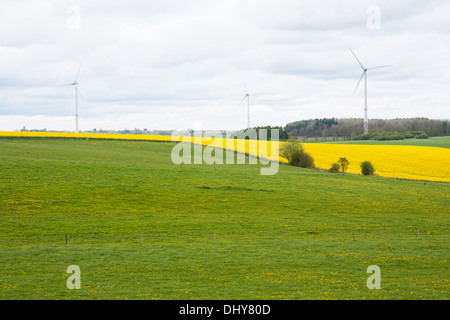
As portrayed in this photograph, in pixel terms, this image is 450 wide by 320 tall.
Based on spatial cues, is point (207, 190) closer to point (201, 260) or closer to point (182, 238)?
point (182, 238)

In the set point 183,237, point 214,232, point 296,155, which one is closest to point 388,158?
point 296,155

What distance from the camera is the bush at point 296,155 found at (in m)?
80.5

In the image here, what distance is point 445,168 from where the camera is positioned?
76.2 metres

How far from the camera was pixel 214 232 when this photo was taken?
33.5 metres

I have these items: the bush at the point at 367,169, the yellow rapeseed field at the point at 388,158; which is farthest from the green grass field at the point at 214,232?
the yellow rapeseed field at the point at 388,158

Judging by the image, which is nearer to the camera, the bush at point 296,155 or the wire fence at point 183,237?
the wire fence at point 183,237

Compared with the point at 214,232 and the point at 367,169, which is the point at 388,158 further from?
the point at 214,232

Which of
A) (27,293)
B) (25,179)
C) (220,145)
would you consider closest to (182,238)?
(27,293)

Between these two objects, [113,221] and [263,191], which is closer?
[113,221]

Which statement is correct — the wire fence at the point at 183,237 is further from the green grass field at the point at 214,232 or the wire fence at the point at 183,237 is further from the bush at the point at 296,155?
the bush at the point at 296,155

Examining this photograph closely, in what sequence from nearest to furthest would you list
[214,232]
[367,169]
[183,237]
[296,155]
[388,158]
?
[214,232] → [183,237] → [367,169] → [296,155] → [388,158]

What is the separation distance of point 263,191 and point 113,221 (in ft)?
67.3

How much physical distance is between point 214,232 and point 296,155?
49813 millimetres

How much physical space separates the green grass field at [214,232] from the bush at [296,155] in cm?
1516
